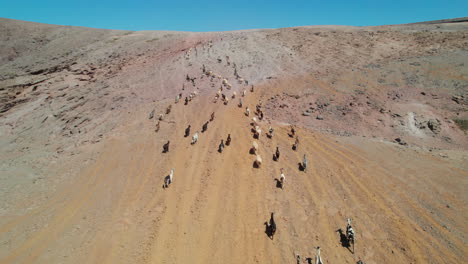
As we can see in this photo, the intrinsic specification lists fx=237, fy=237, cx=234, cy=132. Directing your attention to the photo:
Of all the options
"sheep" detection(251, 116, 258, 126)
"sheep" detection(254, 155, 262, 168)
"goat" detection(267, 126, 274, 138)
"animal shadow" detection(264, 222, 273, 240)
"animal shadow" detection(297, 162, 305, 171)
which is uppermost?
"sheep" detection(251, 116, 258, 126)

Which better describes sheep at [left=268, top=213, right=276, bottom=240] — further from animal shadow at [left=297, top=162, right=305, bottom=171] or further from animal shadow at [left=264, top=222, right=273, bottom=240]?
animal shadow at [left=297, top=162, right=305, bottom=171]

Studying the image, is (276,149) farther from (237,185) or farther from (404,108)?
(404,108)

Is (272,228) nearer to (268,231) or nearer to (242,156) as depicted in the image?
(268,231)

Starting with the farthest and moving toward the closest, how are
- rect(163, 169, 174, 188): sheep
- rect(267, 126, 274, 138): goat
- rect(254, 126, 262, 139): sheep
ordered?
rect(267, 126, 274, 138): goat < rect(254, 126, 262, 139): sheep < rect(163, 169, 174, 188): sheep

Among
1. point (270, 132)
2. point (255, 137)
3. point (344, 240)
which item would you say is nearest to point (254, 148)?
point (255, 137)

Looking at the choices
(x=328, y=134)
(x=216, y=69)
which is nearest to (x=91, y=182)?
(x=328, y=134)

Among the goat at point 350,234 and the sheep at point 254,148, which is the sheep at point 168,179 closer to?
the sheep at point 254,148

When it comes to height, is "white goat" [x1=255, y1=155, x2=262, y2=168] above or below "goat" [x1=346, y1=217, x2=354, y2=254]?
above

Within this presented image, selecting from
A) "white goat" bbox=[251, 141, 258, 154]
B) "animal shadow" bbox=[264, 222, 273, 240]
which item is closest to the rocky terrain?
"animal shadow" bbox=[264, 222, 273, 240]

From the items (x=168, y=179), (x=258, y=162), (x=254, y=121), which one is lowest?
(x=168, y=179)

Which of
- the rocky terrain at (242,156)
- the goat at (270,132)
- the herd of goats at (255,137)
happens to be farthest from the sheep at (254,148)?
the goat at (270,132)
